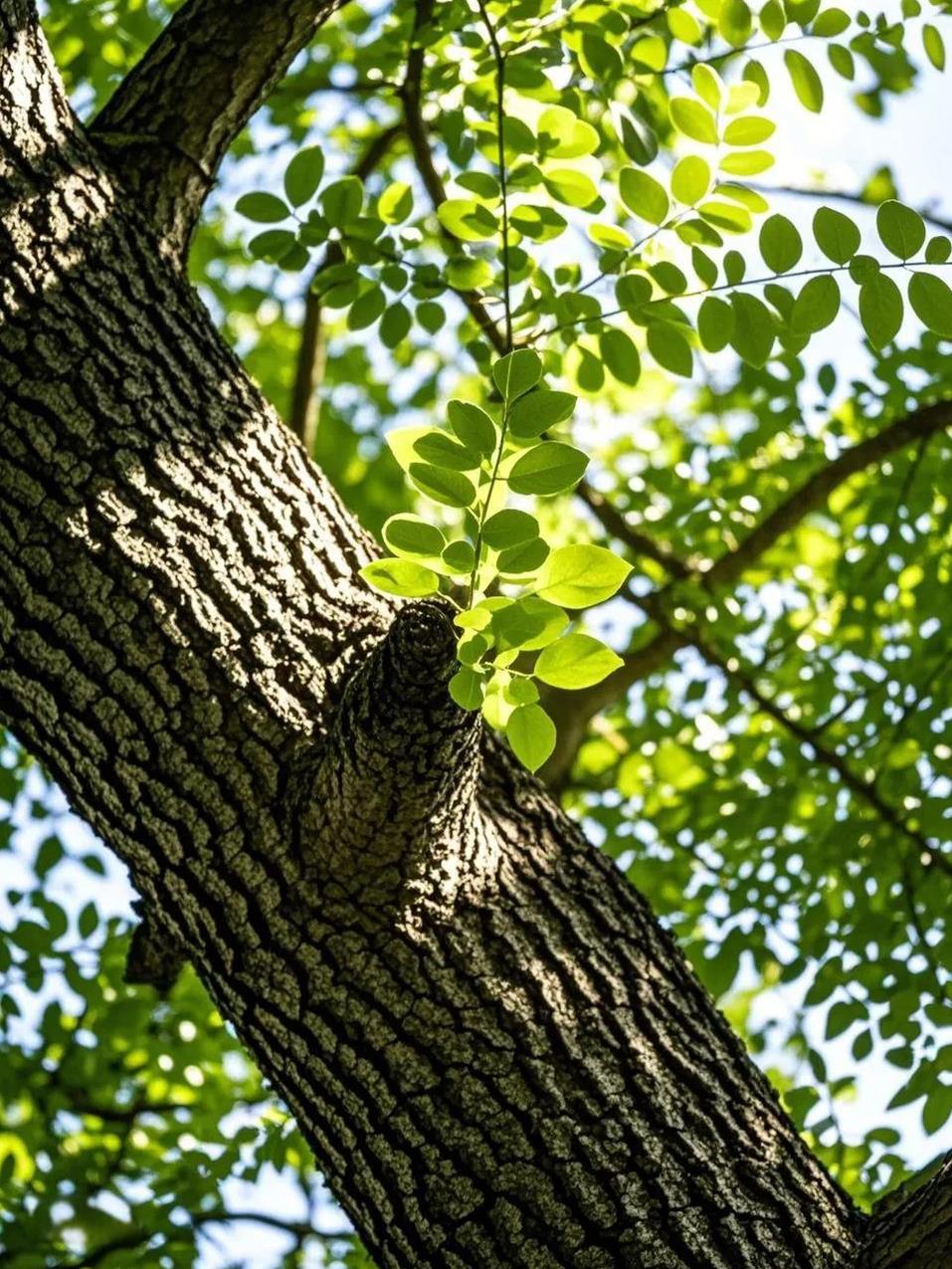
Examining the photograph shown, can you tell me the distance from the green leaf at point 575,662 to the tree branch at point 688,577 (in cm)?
249

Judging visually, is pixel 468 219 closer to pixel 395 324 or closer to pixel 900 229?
pixel 395 324

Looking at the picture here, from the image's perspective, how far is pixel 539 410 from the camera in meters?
1.60

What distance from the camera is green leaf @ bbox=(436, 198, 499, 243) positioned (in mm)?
2312

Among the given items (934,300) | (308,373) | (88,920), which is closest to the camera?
(934,300)

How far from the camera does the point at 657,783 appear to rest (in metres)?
4.50

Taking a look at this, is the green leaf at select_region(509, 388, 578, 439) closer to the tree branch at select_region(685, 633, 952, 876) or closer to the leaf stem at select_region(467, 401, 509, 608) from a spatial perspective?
the leaf stem at select_region(467, 401, 509, 608)

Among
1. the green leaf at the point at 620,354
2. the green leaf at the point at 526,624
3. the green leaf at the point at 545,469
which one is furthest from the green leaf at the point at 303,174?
the green leaf at the point at 526,624

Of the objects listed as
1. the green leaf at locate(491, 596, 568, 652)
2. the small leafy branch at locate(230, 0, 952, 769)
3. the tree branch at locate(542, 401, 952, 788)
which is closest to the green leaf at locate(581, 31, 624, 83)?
the small leafy branch at locate(230, 0, 952, 769)

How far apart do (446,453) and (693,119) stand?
0.97m

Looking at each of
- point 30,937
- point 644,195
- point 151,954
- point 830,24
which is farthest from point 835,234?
point 30,937

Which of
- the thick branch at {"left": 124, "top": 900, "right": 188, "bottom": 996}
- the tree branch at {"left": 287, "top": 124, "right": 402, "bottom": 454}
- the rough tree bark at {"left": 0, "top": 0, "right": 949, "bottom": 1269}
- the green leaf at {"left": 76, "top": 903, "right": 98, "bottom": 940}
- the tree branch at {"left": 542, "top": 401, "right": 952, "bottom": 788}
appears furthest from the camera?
the tree branch at {"left": 287, "top": 124, "right": 402, "bottom": 454}

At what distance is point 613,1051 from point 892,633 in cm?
249

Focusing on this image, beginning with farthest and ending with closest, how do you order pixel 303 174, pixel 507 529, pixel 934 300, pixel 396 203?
pixel 396 203
pixel 303 174
pixel 934 300
pixel 507 529

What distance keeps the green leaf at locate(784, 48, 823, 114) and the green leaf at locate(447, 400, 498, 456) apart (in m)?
1.33
